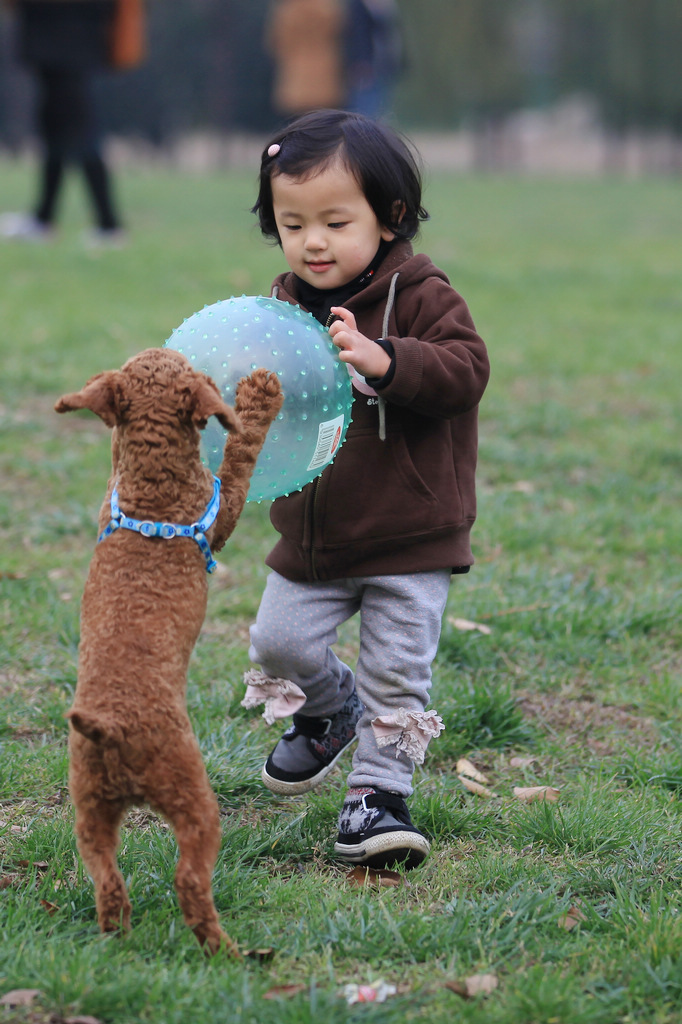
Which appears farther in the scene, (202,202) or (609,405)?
(202,202)

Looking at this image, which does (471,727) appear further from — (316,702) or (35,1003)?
(35,1003)

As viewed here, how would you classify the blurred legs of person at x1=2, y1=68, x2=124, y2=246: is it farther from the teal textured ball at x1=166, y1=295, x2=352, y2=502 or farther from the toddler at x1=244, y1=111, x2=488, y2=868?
the teal textured ball at x1=166, y1=295, x2=352, y2=502

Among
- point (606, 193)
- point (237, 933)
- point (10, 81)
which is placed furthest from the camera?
point (10, 81)

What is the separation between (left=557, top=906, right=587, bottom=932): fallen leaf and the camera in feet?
8.05

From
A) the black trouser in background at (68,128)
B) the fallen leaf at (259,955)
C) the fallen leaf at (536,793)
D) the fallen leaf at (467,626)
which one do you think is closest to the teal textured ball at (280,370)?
the fallen leaf at (259,955)

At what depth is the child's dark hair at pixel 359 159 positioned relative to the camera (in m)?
2.66

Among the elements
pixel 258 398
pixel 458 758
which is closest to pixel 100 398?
pixel 258 398

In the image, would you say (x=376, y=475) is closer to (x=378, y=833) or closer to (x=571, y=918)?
(x=378, y=833)

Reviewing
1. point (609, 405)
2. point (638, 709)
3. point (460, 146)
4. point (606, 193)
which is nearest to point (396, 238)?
point (638, 709)

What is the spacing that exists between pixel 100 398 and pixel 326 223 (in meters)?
0.81

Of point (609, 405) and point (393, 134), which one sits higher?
point (393, 134)

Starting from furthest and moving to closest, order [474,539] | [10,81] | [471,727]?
[10,81] → [474,539] → [471,727]

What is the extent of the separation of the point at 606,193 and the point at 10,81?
28951 mm

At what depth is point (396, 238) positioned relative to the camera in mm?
2834
